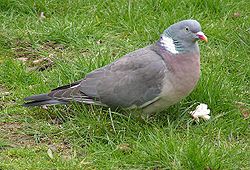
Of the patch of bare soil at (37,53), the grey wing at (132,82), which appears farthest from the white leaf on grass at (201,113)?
the patch of bare soil at (37,53)

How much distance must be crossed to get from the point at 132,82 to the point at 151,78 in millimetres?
142

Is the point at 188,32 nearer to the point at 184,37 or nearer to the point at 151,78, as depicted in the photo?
the point at 184,37

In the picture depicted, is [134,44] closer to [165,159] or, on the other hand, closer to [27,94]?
[27,94]

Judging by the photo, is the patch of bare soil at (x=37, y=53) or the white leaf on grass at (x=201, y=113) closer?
the white leaf on grass at (x=201, y=113)

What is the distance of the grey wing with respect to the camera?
4527mm

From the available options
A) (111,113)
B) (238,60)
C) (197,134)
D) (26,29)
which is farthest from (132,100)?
(26,29)

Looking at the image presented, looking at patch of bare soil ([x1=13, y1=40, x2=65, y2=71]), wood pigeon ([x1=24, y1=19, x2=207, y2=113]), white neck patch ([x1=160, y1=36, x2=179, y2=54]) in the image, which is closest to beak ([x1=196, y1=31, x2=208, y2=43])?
wood pigeon ([x1=24, y1=19, x2=207, y2=113])

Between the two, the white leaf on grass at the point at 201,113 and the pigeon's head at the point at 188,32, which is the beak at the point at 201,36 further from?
the white leaf on grass at the point at 201,113

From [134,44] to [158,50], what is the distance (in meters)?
1.33

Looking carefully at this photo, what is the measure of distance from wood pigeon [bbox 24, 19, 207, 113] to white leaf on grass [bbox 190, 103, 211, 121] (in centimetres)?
22

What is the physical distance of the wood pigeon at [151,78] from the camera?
14.8 feet

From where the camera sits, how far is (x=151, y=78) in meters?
4.54

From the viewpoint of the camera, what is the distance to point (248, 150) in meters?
4.36

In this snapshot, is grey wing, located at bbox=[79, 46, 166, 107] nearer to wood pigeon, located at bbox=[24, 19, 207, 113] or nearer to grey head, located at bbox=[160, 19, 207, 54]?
wood pigeon, located at bbox=[24, 19, 207, 113]
